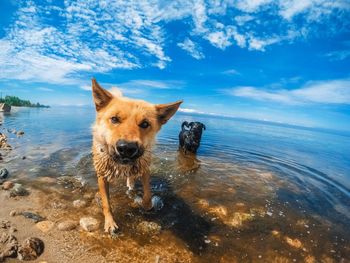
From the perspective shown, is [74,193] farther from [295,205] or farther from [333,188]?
[333,188]

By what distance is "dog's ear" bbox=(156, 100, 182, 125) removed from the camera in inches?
209

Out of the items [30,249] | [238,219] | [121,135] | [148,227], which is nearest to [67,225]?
[30,249]

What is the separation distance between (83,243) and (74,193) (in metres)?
2.49

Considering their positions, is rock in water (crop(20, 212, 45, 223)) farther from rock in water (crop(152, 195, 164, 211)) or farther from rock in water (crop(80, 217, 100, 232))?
rock in water (crop(152, 195, 164, 211))

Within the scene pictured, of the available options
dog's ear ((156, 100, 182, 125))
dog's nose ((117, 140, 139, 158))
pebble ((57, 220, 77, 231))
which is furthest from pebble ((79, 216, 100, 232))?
dog's ear ((156, 100, 182, 125))

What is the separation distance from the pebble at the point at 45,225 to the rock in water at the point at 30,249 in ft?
1.64

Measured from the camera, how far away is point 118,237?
15.2 ft

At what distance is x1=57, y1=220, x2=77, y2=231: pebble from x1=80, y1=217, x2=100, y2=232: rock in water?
0.16 meters

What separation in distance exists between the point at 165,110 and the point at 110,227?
9.21ft

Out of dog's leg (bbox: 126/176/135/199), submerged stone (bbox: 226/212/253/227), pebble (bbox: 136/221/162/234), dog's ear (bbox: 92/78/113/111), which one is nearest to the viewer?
dog's ear (bbox: 92/78/113/111)

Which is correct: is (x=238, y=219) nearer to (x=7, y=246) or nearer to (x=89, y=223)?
(x=89, y=223)

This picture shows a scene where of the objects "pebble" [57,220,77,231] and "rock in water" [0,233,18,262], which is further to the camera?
"pebble" [57,220,77,231]

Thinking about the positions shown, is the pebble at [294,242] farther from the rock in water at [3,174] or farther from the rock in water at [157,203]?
the rock in water at [3,174]

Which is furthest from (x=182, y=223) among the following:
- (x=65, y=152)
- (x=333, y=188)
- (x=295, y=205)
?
(x=65, y=152)
